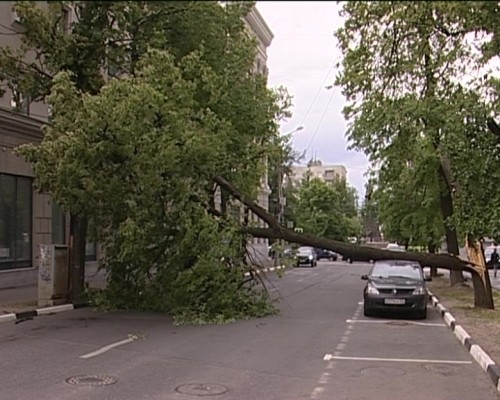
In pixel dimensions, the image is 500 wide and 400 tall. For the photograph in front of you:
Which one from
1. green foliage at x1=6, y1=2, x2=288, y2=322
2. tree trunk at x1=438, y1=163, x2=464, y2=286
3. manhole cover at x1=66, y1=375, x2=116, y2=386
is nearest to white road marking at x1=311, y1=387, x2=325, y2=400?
manhole cover at x1=66, y1=375, x2=116, y2=386

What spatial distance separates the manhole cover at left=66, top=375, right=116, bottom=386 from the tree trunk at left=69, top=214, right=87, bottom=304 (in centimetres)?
1000

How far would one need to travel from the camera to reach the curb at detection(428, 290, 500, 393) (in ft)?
32.1

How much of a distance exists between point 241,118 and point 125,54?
587 centimetres

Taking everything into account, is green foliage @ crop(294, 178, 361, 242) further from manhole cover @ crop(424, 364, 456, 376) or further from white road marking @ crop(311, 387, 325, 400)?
white road marking @ crop(311, 387, 325, 400)

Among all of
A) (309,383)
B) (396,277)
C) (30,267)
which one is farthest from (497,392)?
(30,267)

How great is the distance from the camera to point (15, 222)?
2397 cm

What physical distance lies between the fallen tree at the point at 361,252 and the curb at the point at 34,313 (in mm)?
5104

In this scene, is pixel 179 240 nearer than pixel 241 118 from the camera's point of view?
Yes

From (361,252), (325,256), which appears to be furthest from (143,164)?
(325,256)

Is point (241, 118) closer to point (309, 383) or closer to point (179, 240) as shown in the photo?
point (179, 240)

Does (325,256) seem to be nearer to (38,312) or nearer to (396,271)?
(396,271)

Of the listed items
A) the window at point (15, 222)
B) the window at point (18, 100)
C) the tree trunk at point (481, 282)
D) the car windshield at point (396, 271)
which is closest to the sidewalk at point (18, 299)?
the window at point (15, 222)

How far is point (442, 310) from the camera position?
19.6 metres

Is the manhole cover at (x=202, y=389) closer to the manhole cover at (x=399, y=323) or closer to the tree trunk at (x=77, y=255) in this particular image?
the manhole cover at (x=399, y=323)
